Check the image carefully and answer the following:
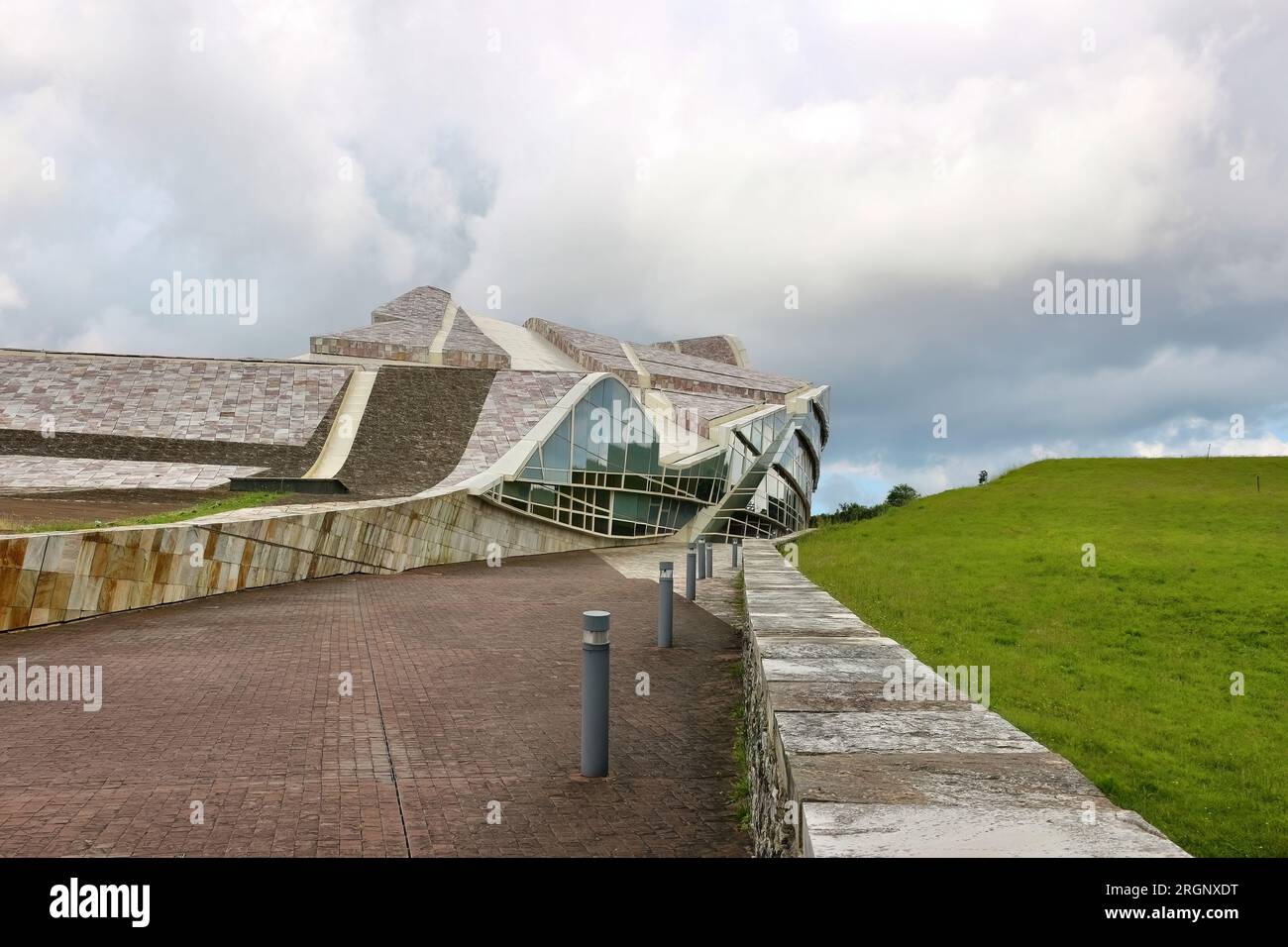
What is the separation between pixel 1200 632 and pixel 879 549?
8957 mm

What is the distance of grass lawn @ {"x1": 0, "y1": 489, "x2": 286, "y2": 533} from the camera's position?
469 inches

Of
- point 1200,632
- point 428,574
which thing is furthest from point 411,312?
point 1200,632

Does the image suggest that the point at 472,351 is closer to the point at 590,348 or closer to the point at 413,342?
the point at 413,342

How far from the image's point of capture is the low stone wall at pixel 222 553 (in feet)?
34.8

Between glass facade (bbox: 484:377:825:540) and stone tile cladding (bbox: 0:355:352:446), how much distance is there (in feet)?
27.5

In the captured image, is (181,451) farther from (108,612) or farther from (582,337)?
(582,337)

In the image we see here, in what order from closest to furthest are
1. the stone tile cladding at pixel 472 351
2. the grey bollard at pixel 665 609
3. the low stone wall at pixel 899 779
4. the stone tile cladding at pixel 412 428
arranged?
the low stone wall at pixel 899 779 < the grey bollard at pixel 665 609 < the stone tile cladding at pixel 412 428 < the stone tile cladding at pixel 472 351

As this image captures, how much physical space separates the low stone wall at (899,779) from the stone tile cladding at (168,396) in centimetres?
2706

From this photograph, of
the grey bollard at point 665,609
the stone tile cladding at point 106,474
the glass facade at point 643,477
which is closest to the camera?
the grey bollard at point 665,609

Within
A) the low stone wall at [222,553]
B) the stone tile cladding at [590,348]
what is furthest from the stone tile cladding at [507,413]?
the stone tile cladding at [590,348]

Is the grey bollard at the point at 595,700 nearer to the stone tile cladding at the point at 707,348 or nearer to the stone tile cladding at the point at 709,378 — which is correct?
the stone tile cladding at the point at 709,378

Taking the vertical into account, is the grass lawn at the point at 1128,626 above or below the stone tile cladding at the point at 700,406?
below

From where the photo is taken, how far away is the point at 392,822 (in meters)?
4.81

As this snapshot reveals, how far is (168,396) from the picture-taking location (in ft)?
101
